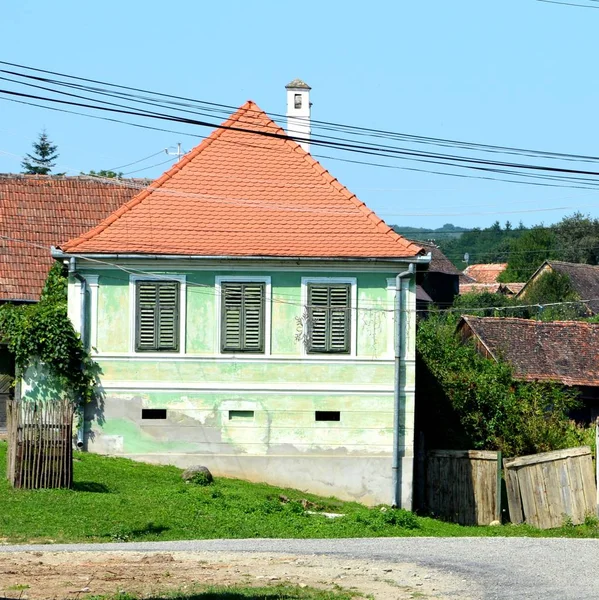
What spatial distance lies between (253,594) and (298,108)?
1915 cm

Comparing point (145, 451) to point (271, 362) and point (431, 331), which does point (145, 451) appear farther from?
point (431, 331)

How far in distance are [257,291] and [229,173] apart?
3.43 m

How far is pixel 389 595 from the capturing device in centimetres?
1314

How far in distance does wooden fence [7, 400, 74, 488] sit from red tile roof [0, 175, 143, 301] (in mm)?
9998

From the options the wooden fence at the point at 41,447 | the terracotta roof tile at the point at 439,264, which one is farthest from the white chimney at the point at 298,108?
the terracotta roof tile at the point at 439,264

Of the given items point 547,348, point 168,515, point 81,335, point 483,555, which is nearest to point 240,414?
point 81,335

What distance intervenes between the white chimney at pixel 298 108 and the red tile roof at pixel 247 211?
74cm

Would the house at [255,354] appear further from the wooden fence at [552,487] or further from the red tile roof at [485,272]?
the red tile roof at [485,272]

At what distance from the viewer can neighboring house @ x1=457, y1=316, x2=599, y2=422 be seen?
37.3 metres

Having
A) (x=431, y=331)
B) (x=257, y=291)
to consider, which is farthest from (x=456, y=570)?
(x=431, y=331)

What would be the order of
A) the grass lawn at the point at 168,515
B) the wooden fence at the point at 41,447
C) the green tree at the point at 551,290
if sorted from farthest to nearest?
the green tree at the point at 551,290
the wooden fence at the point at 41,447
the grass lawn at the point at 168,515

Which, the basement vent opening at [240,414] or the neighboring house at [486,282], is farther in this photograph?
the neighboring house at [486,282]

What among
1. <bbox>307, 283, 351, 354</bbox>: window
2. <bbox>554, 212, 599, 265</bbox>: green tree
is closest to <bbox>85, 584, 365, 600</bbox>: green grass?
<bbox>307, 283, 351, 354</bbox>: window

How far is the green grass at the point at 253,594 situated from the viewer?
12531 millimetres
